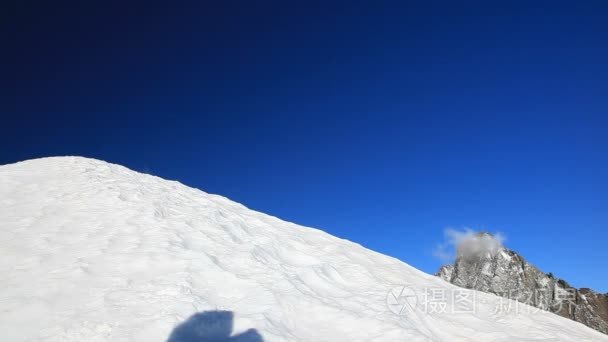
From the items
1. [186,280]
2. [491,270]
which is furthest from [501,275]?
[186,280]

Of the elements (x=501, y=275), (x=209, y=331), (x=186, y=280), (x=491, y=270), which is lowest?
(x=209, y=331)

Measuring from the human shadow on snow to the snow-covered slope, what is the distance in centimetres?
3

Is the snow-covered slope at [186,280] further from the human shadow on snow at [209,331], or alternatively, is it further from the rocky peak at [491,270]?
the rocky peak at [491,270]

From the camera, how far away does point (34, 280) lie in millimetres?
8359

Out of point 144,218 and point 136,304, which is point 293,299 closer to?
point 136,304

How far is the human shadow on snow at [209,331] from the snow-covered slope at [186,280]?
3 cm

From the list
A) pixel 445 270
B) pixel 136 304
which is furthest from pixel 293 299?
pixel 445 270

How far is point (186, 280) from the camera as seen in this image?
9258mm

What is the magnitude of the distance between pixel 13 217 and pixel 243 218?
8059mm

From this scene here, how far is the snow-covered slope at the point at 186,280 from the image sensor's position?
24.7 feet

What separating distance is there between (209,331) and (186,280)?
2.14m

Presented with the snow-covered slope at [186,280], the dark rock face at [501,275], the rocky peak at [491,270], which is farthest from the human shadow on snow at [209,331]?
the rocky peak at [491,270]

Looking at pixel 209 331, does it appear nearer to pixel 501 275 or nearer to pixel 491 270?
pixel 501 275

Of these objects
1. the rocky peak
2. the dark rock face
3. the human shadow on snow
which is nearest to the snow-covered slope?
the human shadow on snow
